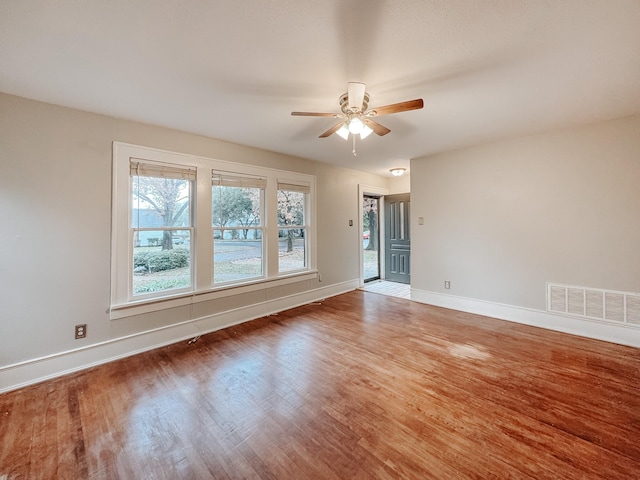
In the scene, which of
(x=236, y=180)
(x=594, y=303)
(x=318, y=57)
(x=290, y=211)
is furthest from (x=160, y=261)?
(x=594, y=303)

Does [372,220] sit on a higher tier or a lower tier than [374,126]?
lower

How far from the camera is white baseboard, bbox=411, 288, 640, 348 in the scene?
2.89 meters

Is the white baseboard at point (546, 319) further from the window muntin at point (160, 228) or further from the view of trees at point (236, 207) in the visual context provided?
the window muntin at point (160, 228)

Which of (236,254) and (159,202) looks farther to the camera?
(236,254)

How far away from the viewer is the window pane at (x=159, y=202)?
289cm

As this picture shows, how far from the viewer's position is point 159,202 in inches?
120

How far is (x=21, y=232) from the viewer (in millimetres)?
2268

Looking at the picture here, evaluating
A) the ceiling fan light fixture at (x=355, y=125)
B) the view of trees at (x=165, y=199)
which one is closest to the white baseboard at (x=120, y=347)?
the view of trees at (x=165, y=199)

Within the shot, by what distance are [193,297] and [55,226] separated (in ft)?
4.86

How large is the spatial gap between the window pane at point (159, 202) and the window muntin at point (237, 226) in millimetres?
355

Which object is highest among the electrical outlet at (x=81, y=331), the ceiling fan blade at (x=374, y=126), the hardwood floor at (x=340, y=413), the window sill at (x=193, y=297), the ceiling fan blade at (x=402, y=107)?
the ceiling fan blade at (x=374, y=126)

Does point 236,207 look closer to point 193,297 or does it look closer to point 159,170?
point 159,170

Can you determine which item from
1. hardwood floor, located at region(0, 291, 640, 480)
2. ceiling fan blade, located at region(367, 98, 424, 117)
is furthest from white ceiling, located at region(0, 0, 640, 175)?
hardwood floor, located at region(0, 291, 640, 480)

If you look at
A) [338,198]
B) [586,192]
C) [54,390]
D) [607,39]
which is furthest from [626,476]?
[338,198]
